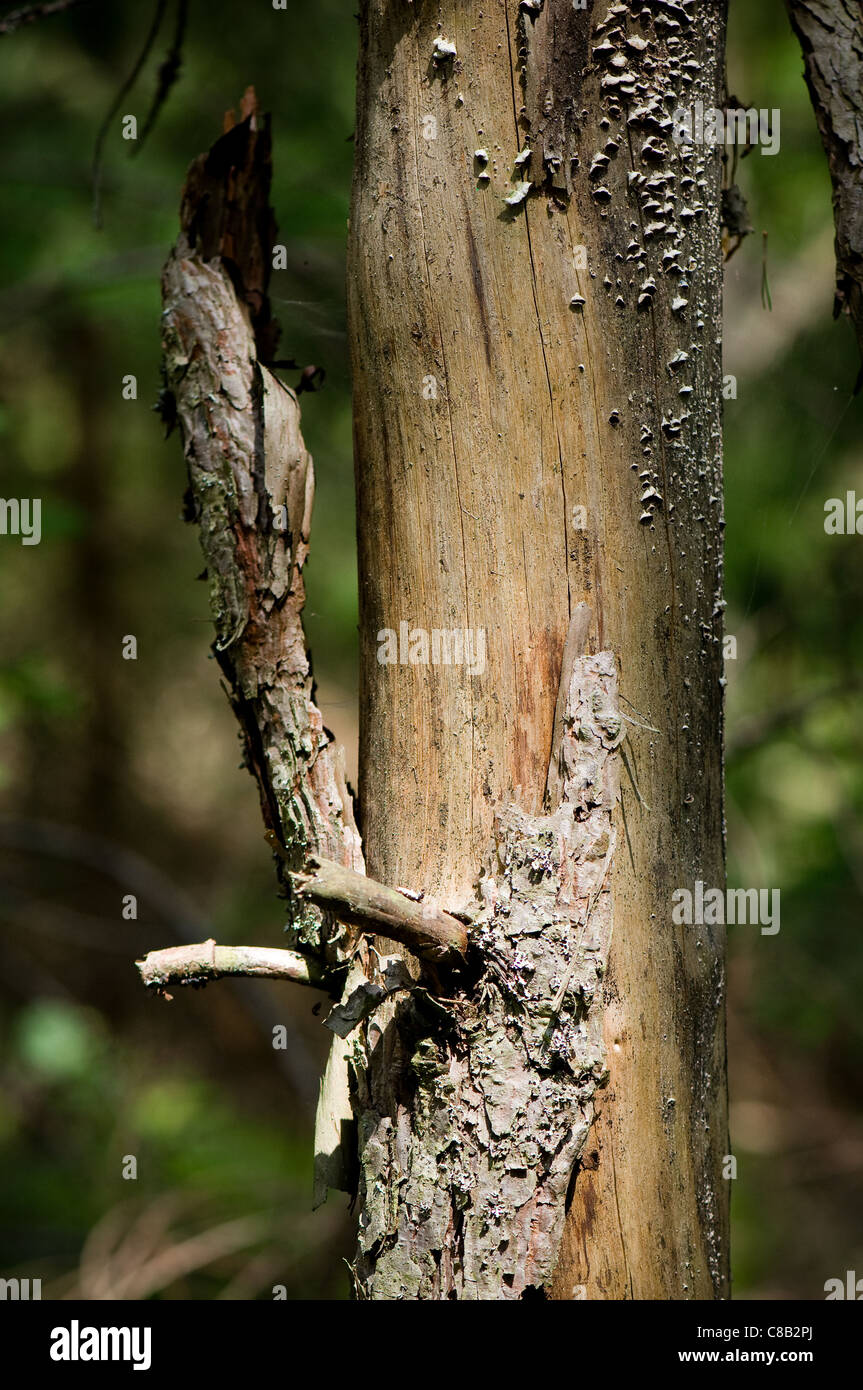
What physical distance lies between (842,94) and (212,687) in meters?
5.77

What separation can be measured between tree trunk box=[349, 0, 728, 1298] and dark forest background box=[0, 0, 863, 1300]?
1.94ft

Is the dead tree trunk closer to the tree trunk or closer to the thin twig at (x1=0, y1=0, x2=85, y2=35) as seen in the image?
the tree trunk

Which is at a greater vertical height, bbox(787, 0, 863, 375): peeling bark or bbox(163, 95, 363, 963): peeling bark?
bbox(787, 0, 863, 375): peeling bark

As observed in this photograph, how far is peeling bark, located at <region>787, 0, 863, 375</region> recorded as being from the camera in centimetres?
124

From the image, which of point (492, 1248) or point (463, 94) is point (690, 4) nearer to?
point (463, 94)

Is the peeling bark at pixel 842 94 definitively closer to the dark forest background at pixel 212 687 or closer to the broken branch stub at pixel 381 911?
the dark forest background at pixel 212 687

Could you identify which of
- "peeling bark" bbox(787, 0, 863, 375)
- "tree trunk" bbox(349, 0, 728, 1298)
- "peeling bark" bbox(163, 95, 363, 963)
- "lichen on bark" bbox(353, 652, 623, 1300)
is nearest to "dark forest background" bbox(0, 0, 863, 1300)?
"peeling bark" bbox(787, 0, 863, 375)

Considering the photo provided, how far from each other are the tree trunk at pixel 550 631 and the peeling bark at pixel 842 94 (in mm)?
130

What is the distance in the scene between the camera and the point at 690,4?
121cm

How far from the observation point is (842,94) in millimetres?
1241

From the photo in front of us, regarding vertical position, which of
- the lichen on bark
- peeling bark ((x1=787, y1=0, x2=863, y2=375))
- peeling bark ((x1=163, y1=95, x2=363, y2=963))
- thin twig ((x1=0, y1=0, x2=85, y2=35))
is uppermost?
thin twig ((x1=0, y1=0, x2=85, y2=35))
